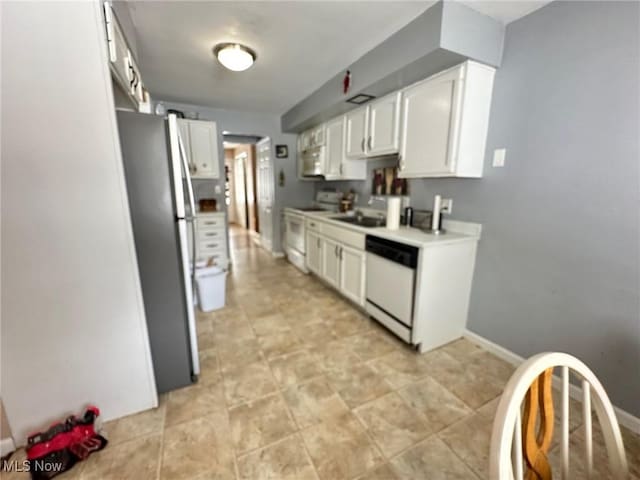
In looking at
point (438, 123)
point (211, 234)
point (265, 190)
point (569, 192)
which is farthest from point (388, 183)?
point (265, 190)

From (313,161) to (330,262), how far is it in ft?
5.54

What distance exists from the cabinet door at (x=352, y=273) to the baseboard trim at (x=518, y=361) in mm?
974

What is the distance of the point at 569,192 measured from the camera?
1.63 m

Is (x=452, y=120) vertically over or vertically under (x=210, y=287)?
over

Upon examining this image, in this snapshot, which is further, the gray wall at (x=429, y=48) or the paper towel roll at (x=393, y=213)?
the paper towel roll at (x=393, y=213)

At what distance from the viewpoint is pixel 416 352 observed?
7.00 feet

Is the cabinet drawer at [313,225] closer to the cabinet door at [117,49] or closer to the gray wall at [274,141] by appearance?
the gray wall at [274,141]

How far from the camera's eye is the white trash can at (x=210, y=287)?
2666 mm

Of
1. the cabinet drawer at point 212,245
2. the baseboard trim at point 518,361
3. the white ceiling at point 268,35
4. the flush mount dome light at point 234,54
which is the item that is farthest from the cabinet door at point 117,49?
the baseboard trim at point 518,361

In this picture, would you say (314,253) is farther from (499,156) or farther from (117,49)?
(117,49)

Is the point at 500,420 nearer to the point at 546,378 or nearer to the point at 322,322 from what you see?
the point at 546,378

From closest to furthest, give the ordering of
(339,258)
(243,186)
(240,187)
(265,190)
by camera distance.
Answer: (339,258)
(265,190)
(243,186)
(240,187)

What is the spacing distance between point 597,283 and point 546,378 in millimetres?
1440

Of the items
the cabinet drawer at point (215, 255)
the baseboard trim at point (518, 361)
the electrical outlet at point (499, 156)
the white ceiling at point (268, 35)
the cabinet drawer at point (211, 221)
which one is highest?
the white ceiling at point (268, 35)
